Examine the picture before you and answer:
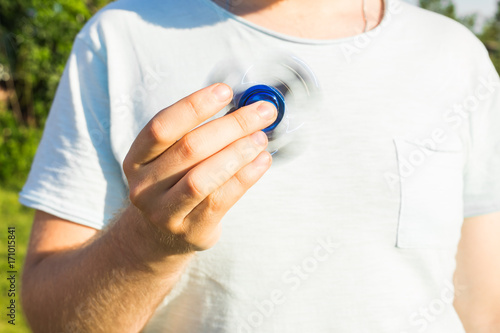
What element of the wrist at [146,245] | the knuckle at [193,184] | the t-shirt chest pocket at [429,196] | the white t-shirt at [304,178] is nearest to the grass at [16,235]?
the white t-shirt at [304,178]

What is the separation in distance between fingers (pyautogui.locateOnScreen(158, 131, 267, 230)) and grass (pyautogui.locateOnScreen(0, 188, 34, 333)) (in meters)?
3.27

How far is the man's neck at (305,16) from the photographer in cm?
136

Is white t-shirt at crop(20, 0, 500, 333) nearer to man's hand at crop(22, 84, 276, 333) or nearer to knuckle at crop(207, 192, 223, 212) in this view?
man's hand at crop(22, 84, 276, 333)

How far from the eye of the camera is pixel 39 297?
1239mm

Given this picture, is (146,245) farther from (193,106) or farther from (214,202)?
(193,106)

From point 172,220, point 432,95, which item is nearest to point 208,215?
point 172,220

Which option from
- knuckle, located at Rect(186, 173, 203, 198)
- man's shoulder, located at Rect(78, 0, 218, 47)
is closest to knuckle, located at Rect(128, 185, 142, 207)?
knuckle, located at Rect(186, 173, 203, 198)

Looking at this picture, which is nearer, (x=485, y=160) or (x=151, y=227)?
(x=151, y=227)

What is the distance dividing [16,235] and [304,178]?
4334mm

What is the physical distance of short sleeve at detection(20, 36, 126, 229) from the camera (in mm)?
1233

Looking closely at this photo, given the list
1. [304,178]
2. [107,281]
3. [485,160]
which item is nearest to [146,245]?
[107,281]

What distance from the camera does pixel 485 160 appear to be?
4.76 ft

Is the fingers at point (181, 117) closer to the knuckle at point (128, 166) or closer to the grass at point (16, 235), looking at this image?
the knuckle at point (128, 166)

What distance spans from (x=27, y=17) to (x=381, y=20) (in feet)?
19.3
